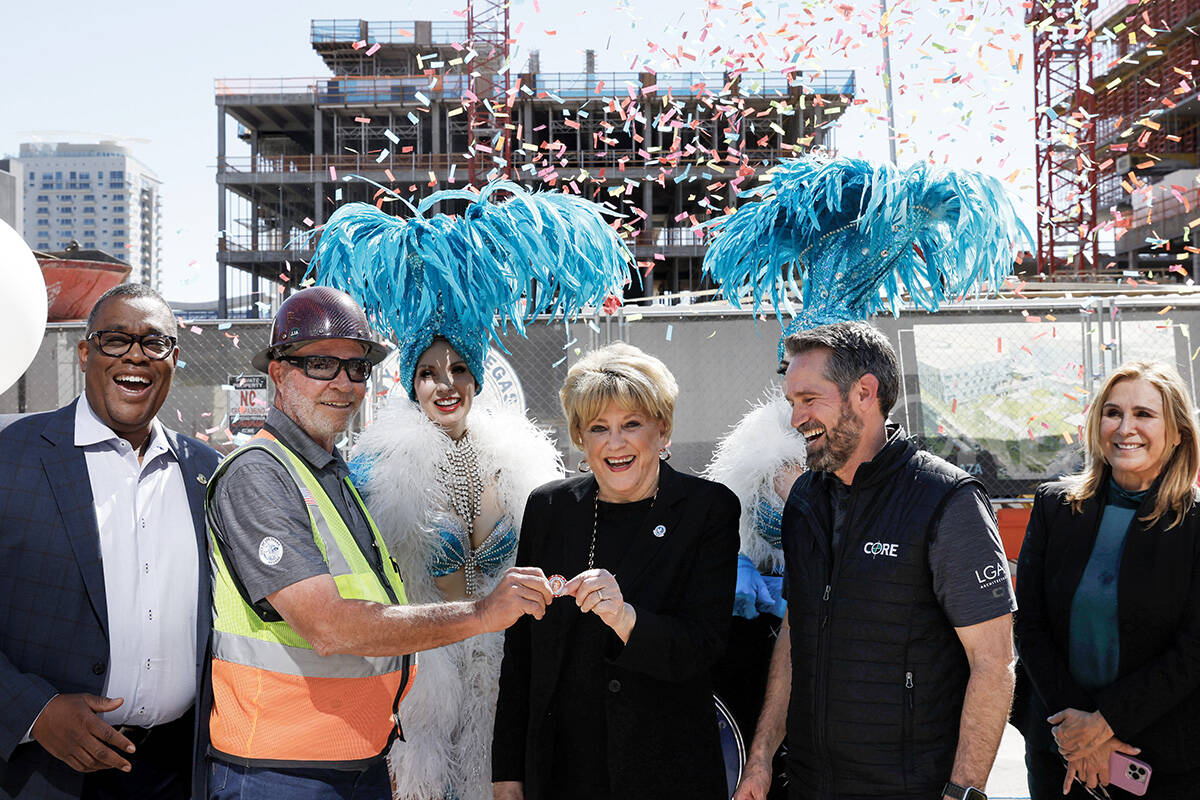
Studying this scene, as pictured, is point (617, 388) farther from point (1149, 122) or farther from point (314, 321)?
point (1149, 122)

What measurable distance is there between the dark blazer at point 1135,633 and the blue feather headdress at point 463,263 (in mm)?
1670

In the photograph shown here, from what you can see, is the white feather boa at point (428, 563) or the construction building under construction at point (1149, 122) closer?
the white feather boa at point (428, 563)

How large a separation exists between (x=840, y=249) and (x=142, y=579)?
7.94 feet

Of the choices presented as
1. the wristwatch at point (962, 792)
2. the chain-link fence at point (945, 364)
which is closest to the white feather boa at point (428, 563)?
the wristwatch at point (962, 792)

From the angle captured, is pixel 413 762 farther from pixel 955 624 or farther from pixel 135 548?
pixel 955 624

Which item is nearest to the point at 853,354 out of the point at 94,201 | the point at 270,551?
the point at 270,551

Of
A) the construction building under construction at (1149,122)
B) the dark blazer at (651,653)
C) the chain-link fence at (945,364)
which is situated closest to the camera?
the dark blazer at (651,653)

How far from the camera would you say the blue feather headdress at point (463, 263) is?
123 inches

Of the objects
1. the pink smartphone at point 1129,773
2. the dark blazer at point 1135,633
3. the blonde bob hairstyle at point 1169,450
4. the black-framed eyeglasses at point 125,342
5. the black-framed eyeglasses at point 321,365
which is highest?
the black-framed eyeglasses at point 125,342

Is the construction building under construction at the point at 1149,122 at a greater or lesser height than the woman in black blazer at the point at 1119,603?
greater

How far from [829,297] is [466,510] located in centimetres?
147

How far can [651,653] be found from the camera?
7.08 ft

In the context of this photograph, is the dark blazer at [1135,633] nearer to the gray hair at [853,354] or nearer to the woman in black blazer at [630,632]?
the gray hair at [853,354]

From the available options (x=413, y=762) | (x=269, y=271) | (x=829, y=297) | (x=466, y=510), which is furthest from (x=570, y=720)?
(x=269, y=271)
